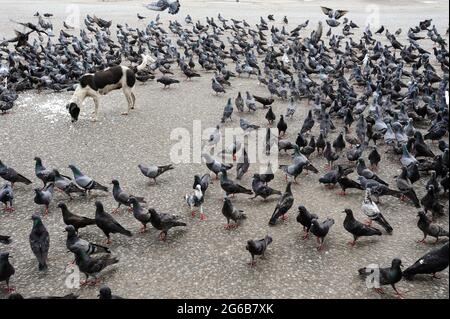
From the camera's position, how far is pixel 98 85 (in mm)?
13211

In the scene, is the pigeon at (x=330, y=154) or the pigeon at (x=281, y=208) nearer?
the pigeon at (x=281, y=208)

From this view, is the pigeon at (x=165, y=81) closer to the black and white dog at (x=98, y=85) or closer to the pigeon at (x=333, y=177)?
the black and white dog at (x=98, y=85)

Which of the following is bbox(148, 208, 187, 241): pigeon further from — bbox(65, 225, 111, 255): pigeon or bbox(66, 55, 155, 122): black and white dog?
bbox(66, 55, 155, 122): black and white dog

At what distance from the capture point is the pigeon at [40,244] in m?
6.71

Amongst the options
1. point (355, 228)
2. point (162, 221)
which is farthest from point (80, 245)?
point (355, 228)

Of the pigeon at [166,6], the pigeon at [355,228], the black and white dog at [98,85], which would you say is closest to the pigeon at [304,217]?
the pigeon at [355,228]

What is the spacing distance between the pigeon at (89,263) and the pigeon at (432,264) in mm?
4289

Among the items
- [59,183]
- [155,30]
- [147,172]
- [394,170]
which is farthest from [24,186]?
[155,30]

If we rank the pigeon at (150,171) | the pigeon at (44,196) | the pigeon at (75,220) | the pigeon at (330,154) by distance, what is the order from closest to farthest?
the pigeon at (75,220) → the pigeon at (44,196) → the pigeon at (150,171) → the pigeon at (330,154)

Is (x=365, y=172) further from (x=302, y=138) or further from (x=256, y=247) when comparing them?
(x=256, y=247)

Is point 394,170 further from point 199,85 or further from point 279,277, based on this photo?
point 199,85

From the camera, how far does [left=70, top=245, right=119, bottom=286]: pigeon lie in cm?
635

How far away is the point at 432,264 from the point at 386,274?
653 millimetres
